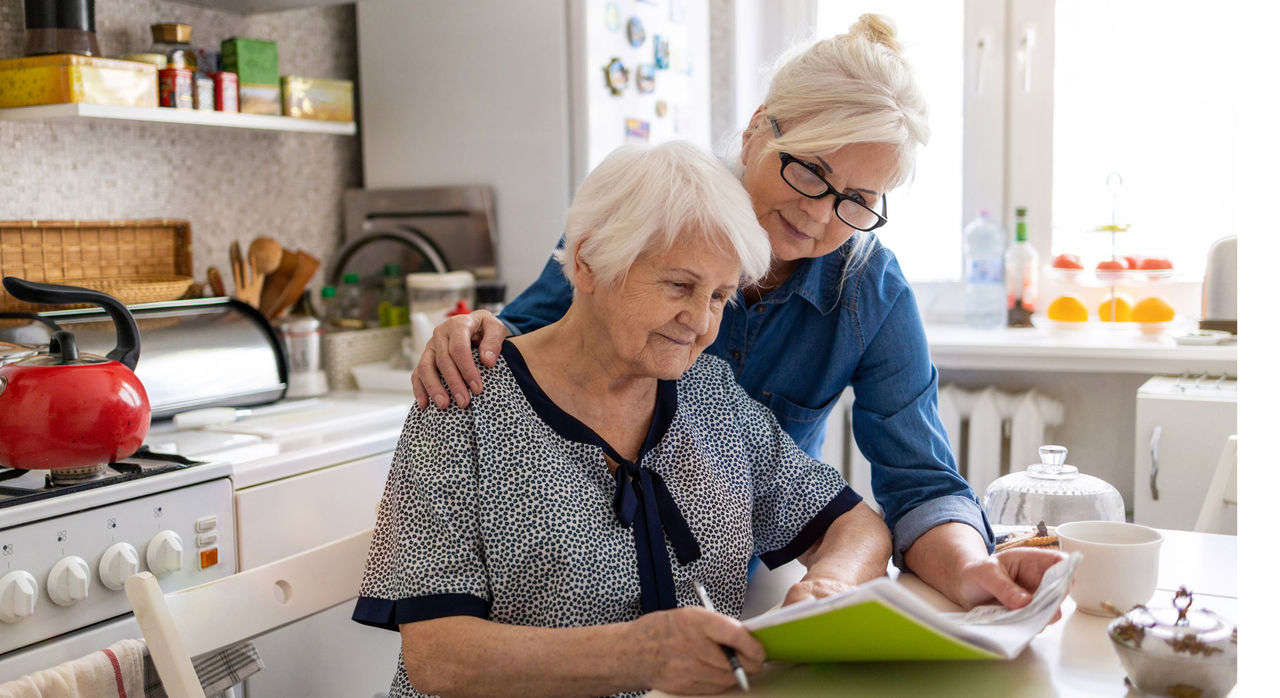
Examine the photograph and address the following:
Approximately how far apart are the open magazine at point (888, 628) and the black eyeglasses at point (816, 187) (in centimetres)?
50

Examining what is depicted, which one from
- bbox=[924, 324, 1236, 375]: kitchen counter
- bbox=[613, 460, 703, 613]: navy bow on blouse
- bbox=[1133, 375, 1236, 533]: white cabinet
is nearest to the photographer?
bbox=[613, 460, 703, 613]: navy bow on blouse

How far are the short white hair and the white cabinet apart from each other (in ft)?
4.24

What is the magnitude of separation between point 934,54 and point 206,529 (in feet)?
7.04

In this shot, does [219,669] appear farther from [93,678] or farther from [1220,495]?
[1220,495]

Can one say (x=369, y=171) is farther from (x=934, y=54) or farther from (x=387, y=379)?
(x=934, y=54)

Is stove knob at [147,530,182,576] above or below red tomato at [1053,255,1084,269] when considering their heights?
below

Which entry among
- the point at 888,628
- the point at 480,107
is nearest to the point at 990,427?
the point at 480,107

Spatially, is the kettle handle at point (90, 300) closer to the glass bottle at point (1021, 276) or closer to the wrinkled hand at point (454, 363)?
the wrinkled hand at point (454, 363)

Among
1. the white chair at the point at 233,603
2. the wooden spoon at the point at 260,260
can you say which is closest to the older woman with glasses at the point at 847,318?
the white chair at the point at 233,603

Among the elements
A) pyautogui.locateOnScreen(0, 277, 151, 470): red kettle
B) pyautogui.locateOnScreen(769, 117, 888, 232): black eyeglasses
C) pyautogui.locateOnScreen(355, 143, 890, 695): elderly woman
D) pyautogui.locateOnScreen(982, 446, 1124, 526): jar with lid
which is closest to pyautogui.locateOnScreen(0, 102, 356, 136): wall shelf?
pyautogui.locateOnScreen(0, 277, 151, 470): red kettle

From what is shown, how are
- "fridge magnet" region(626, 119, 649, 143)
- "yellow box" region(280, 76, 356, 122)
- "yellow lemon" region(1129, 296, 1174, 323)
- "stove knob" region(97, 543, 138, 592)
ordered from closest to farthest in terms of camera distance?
"stove knob" region(97, 543, 138, 592), "yellow box" region(280, 76, 356, 122), "yellow lemon" region(1129, 296, 1174, 323), "fridge magnet" region(626, 119, 649, 143)

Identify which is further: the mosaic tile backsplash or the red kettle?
the mosaic tile backsplash

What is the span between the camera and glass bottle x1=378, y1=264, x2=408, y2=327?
2.62 meters

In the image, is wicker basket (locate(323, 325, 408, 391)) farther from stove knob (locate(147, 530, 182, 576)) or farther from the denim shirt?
the denim shirt
